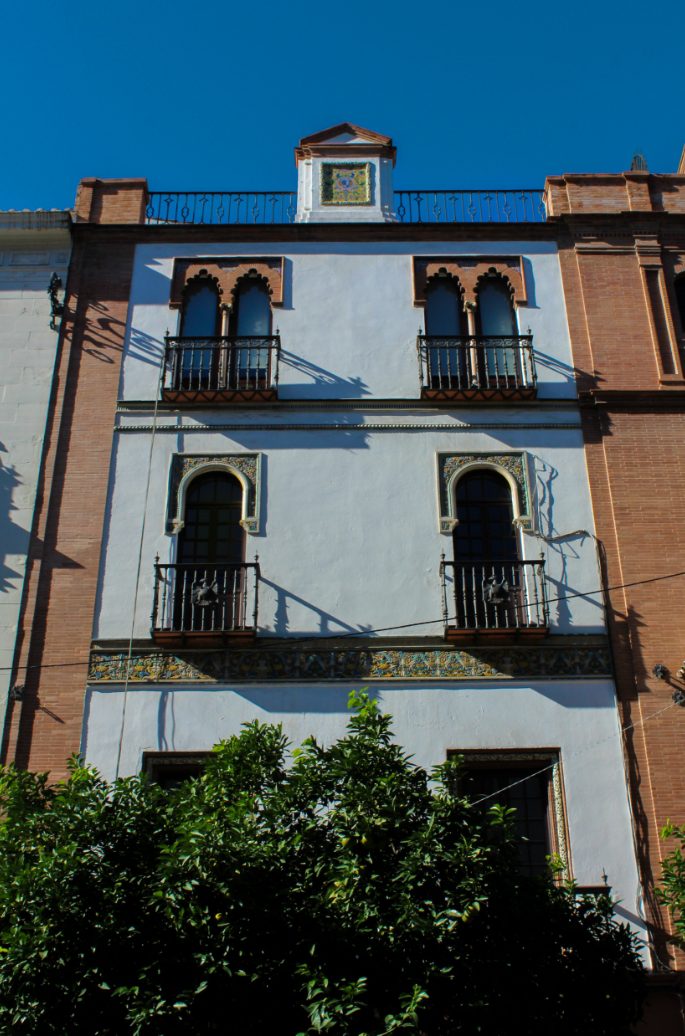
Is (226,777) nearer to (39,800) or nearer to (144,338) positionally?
(39,800)

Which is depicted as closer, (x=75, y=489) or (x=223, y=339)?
(x=75, y=489)

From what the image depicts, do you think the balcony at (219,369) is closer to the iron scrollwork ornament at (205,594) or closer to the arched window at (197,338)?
the arched window at (197,338)

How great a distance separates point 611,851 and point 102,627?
619 cm

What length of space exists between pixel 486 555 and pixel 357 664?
218 centimetres

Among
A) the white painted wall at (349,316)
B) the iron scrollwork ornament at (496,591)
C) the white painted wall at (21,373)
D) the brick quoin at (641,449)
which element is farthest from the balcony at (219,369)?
the brick quoin at (641,449)

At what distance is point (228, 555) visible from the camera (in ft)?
45.9

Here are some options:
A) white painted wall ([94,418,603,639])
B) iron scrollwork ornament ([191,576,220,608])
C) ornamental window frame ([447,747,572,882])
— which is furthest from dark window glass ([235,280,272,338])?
ornamental window frame ([447,747,572,882])

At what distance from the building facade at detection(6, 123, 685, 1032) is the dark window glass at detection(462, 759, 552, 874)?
33 millimetres

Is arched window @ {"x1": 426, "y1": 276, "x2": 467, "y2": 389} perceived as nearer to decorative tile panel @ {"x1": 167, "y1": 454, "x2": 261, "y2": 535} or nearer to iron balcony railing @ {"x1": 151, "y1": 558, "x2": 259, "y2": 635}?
decorative tile panel @ {"x1": 167, "y1": 454, "x2": 261, "y2": 535}

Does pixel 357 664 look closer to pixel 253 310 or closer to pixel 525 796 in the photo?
pixel 525 796

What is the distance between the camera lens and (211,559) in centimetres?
1398

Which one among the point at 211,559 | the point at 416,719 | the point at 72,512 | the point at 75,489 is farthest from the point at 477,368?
the point at 72,512

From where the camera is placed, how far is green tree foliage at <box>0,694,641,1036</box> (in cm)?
860

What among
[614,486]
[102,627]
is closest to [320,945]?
[102,627]
